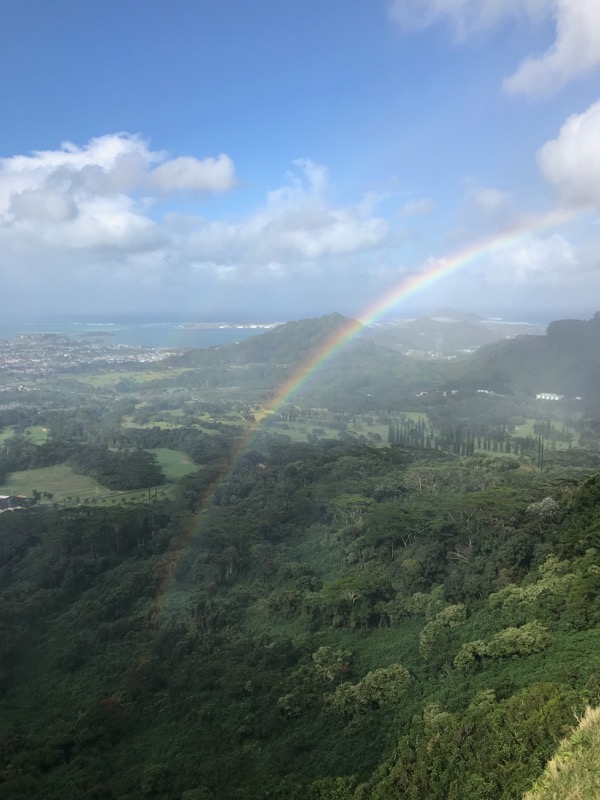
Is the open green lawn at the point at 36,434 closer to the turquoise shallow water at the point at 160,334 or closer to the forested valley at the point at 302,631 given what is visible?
the forested valley at the point at 302,631

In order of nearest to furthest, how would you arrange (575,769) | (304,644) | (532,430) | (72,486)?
(575,769), (304,644), (72,486), (532,430)

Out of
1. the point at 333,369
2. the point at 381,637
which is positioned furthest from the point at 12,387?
the point at 381,637

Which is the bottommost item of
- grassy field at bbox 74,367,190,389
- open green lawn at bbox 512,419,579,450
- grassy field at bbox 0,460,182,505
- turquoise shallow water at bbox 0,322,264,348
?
grassy field at bbox 0,460,182,505

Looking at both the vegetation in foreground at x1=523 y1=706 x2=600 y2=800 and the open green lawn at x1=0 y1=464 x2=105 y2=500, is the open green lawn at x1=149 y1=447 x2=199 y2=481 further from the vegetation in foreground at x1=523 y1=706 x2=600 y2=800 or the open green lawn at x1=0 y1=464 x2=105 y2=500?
the vegetation in foreground at x1=523 y1=706 x2=600 y2=800

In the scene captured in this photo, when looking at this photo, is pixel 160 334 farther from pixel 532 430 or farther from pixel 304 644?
pixel 304 644

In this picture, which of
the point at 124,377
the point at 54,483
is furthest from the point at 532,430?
the point at 124,377

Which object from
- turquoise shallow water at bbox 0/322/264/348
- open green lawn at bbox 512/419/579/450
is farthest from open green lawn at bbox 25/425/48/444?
turquoise shallow water at bbox 0/322/264/348

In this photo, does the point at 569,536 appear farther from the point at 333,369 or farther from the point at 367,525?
the point at 333,369

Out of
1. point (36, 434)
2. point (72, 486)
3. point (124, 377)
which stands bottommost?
point (72, 486)

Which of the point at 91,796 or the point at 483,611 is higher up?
the point at 483,611
